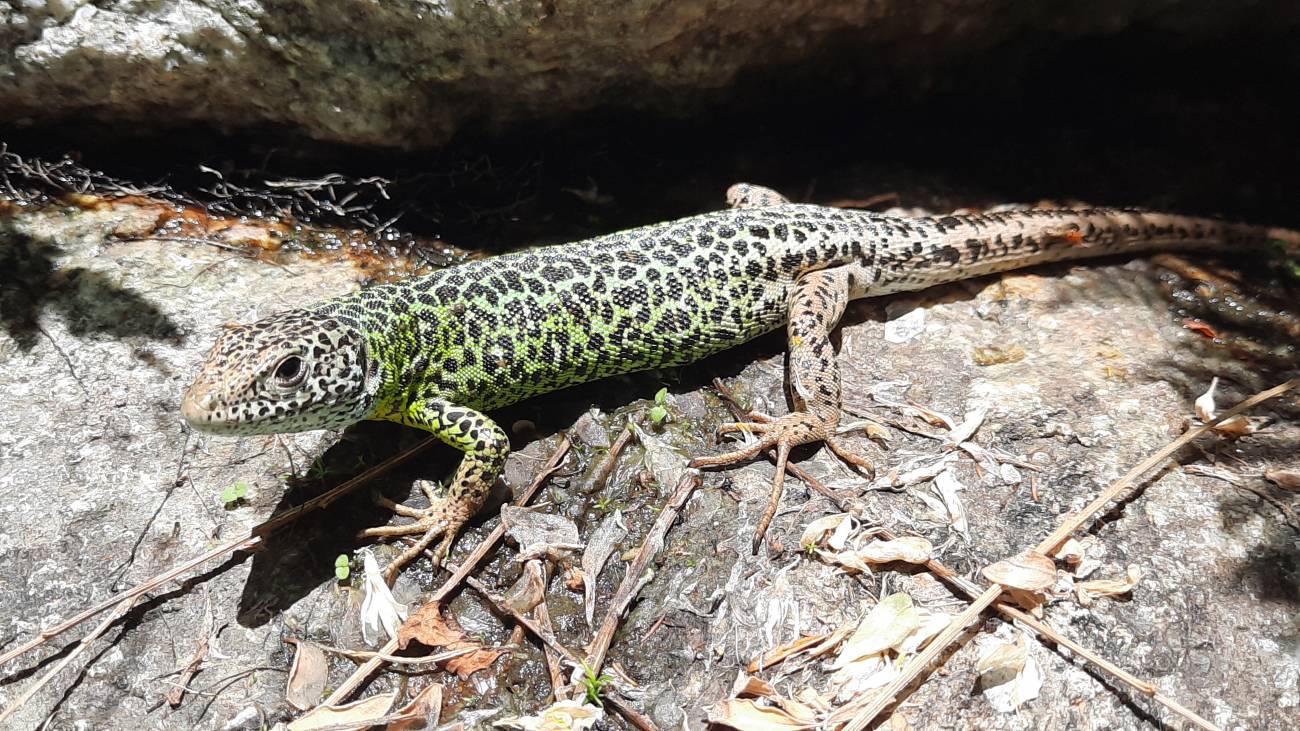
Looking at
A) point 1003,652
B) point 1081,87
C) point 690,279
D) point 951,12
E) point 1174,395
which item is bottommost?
point 1003,652

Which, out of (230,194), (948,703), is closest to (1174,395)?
(948,703)

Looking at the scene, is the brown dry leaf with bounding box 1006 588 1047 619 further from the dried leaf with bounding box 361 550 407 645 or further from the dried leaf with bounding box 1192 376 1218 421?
the dried leaf with bounding box 361 550 407 645

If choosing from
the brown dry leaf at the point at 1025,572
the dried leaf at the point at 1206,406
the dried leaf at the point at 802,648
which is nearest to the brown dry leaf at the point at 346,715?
the dried leaf at the point at 802,648

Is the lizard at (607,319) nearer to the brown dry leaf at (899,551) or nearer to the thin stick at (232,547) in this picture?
the thin stick at (232,547)

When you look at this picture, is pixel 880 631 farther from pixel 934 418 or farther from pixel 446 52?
pixel 446 52

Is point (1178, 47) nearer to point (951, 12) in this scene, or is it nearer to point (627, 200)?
point (951, 12)
